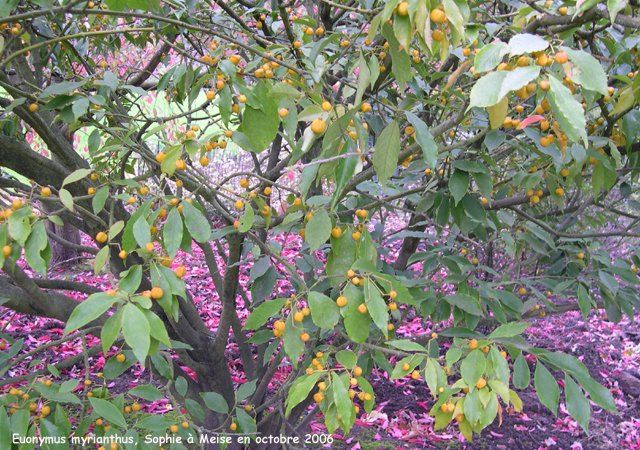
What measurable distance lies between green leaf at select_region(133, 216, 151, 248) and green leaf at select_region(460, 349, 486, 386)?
0.84 metres

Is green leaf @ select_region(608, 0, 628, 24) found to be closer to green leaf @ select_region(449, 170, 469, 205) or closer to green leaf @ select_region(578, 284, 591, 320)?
green leaf @ select_region(449, 170, 469, 205)

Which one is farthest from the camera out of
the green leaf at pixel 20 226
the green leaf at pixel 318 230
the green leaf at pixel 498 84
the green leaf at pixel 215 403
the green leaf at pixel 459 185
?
the green leaf at pixel 215 403

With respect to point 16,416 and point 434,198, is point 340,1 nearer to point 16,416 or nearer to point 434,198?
point 434,198

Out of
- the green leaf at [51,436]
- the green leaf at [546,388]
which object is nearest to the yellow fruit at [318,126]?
the green leaf at [546,388]

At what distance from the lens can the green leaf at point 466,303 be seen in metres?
1.65

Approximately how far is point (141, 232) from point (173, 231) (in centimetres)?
8

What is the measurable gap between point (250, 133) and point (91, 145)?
0.91m

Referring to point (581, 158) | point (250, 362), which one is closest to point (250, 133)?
point (581, 158)

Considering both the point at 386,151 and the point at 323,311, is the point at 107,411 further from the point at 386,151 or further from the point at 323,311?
the point at 386,151

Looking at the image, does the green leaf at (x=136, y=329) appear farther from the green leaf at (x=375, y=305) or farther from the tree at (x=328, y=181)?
the green leaf at (x=375, y=305)

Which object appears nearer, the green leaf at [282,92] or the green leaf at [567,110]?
the green leaf at [567,110]

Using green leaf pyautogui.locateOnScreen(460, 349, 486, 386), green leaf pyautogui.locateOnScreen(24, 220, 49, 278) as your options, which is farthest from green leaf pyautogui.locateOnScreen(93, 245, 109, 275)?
green leaf pyautogui.locateOnScreen(460, 349, 486, 386)

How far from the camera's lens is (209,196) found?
4.94 feet

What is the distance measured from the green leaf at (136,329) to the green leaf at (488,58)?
30.2 inches
